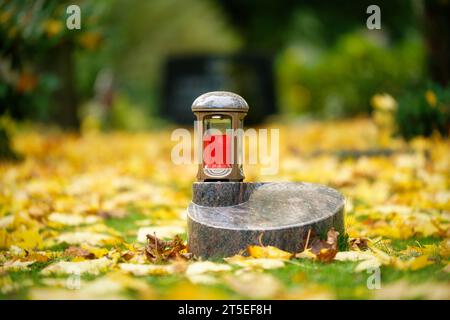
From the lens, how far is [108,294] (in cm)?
239

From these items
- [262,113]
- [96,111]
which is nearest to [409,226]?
[262,113]

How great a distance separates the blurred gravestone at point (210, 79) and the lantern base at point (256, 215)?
11.5 meters

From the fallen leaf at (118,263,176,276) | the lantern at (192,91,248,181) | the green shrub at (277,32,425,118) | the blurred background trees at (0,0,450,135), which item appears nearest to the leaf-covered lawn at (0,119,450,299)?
the fallen leaf at (118,263,176,276)

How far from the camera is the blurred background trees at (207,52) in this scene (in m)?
6.36

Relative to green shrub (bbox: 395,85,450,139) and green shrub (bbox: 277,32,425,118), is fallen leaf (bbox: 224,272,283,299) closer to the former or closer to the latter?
green shrub (bbox: 395,85,450,139)

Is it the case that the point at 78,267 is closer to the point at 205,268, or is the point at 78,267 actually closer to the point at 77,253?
the point at 77,253

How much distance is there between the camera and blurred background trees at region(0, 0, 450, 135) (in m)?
6.36

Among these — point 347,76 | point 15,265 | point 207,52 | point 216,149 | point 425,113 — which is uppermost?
point 207,52

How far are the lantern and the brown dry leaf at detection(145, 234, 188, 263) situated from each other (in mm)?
356

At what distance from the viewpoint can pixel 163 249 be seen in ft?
9.82

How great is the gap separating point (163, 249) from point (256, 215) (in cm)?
48

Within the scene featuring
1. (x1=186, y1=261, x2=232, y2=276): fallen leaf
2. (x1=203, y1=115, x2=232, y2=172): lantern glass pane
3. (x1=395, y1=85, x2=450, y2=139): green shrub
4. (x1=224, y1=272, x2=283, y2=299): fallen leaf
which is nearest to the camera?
(x1=224, y1=272, x2=283, y2=299): fallen leaf

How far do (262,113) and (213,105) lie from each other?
11407mm

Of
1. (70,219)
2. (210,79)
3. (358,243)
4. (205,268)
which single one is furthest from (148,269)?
(210,79)
